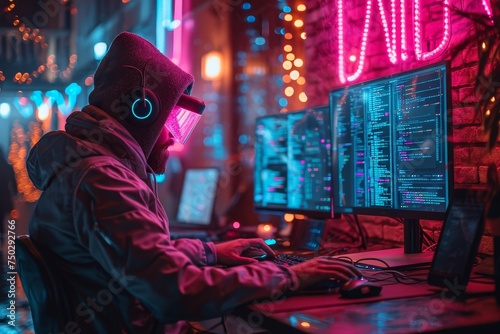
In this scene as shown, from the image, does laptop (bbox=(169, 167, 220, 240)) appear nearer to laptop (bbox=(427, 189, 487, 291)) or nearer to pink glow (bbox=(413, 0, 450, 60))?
pink glow (bbox=(413, 0, 450, 60))

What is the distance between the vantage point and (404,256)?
2014mm

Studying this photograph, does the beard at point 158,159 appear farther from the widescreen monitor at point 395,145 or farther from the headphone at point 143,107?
the widescreen monitor at point 395,145

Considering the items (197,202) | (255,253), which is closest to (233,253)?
(255,253)

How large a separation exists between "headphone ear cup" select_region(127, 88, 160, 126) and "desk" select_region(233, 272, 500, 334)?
0.59m

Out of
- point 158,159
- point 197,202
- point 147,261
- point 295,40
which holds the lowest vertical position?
point 147,261

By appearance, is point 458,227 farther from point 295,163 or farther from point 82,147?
point 295,163

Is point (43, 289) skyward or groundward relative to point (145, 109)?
groundward

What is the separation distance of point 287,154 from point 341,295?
4.06 ft

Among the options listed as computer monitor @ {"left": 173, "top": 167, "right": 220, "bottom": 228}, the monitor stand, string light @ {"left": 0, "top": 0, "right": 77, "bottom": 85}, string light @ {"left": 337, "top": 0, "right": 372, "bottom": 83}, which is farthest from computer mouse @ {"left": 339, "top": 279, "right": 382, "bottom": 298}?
string light @ {"left": 0, "top": 0, "right": 77, "bottom": 85}

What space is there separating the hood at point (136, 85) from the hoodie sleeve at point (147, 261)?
0.93ft

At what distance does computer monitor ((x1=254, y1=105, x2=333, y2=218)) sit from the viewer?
239 cm

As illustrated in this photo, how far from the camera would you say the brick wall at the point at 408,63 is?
2102 mm

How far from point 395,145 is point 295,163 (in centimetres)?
69

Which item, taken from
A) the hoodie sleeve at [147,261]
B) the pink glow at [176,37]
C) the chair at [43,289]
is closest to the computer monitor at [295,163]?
the hoodie sleeve at [147,261]
